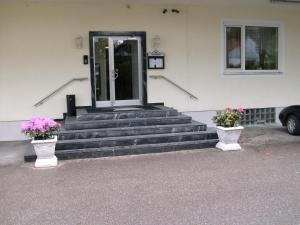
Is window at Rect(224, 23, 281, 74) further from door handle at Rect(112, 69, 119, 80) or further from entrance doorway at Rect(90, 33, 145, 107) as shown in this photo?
door handle at Rect(112, 69, 119, 80)

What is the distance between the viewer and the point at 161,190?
18.0ft

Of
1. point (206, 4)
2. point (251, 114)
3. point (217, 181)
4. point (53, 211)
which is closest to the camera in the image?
point (53, 211)

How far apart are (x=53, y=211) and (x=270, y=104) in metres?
8.72

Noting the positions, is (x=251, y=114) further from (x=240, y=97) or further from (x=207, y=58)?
(x=207, y=58)

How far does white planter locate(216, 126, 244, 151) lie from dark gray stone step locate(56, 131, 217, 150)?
0.41 m

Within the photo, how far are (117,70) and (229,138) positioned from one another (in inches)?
155

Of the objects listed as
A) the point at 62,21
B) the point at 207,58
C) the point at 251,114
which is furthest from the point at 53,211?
the point at 251,114

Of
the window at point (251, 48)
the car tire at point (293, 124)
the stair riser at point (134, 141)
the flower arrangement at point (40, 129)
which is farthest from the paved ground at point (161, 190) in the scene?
the window at point (251, 48)

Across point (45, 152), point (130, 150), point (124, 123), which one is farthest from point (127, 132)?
point (45, 152)

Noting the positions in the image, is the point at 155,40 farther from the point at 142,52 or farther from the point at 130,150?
the point at 130,150

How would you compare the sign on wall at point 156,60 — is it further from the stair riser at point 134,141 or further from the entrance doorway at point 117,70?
the stair riser at point 134,141

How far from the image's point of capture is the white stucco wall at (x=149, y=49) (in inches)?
380

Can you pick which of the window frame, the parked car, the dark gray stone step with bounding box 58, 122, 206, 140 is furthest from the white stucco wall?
the dark gray stone step with bounding box 58, 122, 206, 140

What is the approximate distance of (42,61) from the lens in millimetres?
9805
